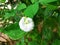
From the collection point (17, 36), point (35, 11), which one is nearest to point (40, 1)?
point (35, 11)

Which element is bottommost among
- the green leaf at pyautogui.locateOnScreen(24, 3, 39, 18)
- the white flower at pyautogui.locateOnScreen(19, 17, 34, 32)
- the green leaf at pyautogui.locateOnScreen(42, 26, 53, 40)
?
the green leaf at pyautogui.locateOnScreen(42, 26, 53, 40)

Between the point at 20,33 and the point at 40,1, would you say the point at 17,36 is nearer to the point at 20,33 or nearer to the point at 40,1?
the point at 20,33

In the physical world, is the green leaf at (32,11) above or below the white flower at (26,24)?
above

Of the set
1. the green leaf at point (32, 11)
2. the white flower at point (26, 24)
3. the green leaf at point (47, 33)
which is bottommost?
the green leaf at point (47, 33)
